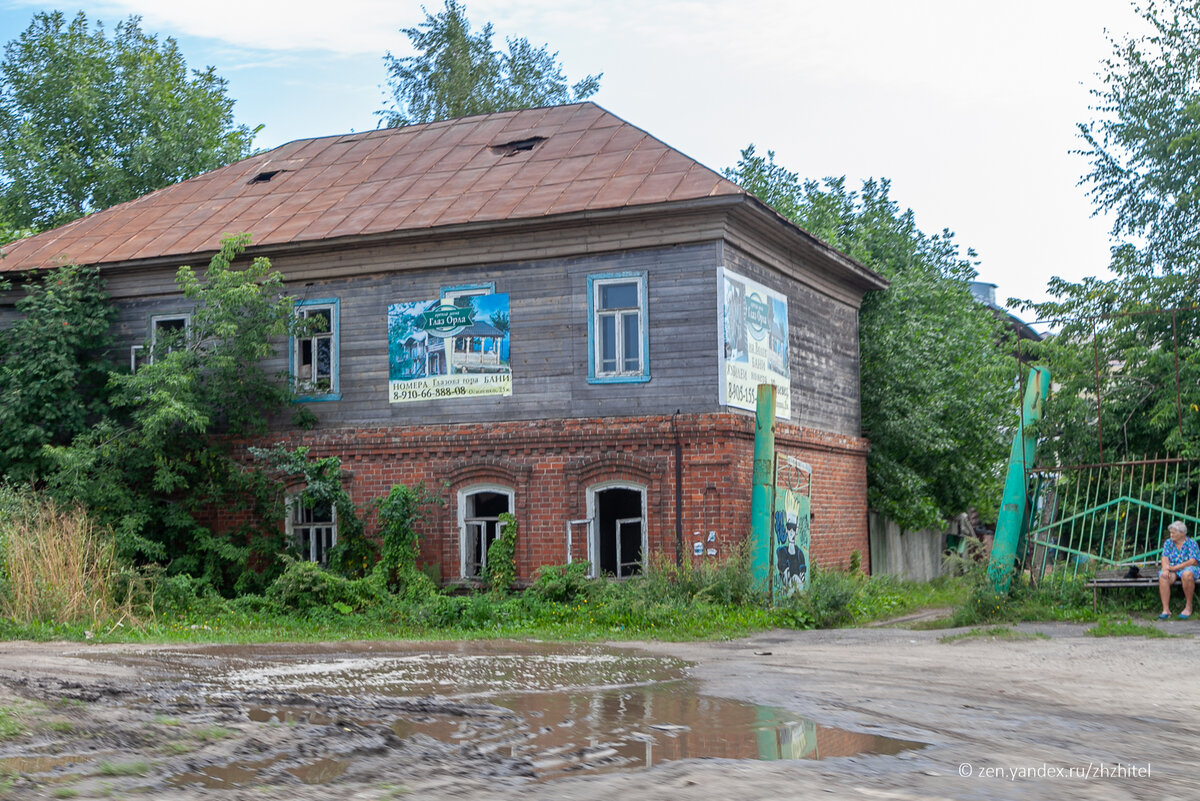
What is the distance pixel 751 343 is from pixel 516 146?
6.35 metres

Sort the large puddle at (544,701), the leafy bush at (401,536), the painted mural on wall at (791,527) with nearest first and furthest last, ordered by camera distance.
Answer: the large puddle at (544,701)
the painted mural on wall at (791,527)
the leafy bush at (401,536)

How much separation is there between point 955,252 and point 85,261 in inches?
737

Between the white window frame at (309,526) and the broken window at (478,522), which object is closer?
the broken window at (478,522)

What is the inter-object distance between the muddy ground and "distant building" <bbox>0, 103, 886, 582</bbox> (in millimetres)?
6918

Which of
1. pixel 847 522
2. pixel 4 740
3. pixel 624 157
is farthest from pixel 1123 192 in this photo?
pixel 4 740

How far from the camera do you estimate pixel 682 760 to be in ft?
19.1

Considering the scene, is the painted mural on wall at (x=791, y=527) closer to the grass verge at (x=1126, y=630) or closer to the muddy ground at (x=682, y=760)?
the grass verge at (x=1126, y=630)

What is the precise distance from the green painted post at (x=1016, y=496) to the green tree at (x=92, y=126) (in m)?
26.1

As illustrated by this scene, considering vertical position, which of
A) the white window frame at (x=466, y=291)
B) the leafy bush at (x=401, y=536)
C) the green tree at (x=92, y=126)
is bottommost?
the leafy bush at (x=401, y=536)

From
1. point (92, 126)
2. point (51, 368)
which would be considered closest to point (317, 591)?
point (51, 368)

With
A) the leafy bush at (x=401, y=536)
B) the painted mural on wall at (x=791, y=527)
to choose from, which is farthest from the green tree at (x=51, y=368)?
the painted mural on wall at (x=791, y=527)

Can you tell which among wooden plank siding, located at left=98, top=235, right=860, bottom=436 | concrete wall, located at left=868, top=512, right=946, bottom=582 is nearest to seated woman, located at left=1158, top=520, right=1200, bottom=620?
wooden plank siding, located at left=98, top=235, right=860, bottom=436

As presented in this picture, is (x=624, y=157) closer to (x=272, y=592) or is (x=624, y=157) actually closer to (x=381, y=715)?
(x=272, y=592)

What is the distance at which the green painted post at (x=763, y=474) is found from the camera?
631 inches
